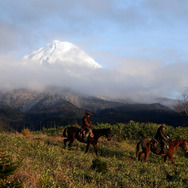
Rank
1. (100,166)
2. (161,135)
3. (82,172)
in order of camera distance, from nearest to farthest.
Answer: (82,172), (100,166), (161,135)

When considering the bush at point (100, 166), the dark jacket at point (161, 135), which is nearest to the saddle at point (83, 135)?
the dark jacket at point (161, 135)

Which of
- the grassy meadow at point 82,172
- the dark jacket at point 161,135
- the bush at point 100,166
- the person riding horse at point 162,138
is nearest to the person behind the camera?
the grassy meadow at point 82,172

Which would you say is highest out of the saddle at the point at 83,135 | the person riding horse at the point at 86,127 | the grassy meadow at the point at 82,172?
the person riding horse at the point at 86,127

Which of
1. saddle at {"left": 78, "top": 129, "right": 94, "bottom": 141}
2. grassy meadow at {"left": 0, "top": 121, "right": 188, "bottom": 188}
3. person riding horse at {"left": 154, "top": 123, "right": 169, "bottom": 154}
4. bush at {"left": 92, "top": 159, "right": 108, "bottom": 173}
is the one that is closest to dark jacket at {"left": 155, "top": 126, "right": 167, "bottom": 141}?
person riding horse at {"left": 154, "top": 123, "right": 169, "bottom": 154}

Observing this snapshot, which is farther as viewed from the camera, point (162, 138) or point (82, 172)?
point (162, 138)

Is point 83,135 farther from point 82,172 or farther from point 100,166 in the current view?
point 82,172

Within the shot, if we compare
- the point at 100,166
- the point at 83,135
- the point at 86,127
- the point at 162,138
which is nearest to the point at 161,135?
the point at 162,138

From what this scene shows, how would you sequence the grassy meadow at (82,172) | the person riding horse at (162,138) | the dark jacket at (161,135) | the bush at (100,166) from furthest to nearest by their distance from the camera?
the dark jacket at (161,135) → the person riding horse at (162,138) → the bush at (100,166) → the grassy meadow at (82,172)

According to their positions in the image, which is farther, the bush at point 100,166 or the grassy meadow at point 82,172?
the bush at point 100,166

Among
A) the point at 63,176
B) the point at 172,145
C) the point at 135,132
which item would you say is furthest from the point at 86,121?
the point at 135,132

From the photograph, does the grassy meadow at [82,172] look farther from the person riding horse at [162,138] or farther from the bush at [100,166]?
the person riding horse at [162,138]

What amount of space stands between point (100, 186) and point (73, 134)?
8972mm

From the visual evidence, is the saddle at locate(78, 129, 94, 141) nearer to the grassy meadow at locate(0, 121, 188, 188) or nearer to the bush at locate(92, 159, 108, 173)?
the grassy meadow at locate(0, 121, 188, 188)

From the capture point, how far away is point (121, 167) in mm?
11633
